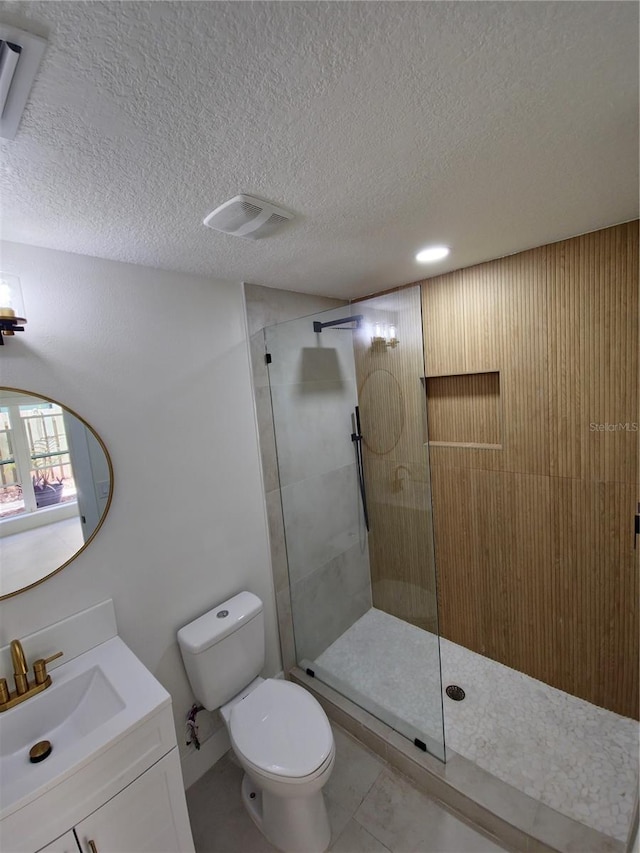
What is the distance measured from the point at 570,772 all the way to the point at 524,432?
5.13ft

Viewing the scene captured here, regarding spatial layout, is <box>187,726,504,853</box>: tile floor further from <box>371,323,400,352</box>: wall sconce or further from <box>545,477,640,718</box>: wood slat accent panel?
<box>371,323,400,352</box>: wall sconce

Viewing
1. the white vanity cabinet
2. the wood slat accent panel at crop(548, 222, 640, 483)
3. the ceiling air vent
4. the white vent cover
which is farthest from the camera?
the wood slat accent panel at crop(548, 222, 640, 483)

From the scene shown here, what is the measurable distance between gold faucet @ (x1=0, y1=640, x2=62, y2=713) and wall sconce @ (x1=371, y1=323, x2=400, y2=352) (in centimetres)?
198

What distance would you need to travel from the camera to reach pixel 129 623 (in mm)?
1591

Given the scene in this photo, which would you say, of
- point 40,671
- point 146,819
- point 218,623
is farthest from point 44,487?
point 146,819

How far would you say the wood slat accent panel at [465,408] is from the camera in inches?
84.8

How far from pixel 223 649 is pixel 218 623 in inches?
4.5

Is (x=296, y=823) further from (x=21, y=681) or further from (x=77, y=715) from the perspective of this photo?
(x=21, y=681)

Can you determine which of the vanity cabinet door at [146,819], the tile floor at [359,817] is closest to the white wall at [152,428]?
the tile floor at [359,817]

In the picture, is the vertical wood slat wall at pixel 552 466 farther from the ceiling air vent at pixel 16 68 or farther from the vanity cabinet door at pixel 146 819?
the ceiling air vent at pixel 16 68

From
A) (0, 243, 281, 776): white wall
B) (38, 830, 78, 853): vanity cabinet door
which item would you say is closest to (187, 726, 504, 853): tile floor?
(0, 243, 281, 776): white wall

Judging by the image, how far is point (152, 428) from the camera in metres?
1.67

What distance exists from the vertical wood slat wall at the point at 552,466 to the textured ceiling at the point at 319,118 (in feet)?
1.45

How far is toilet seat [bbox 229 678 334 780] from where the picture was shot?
1.40m
